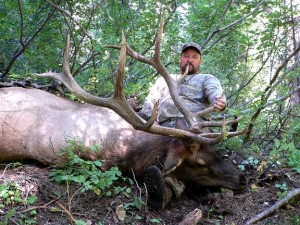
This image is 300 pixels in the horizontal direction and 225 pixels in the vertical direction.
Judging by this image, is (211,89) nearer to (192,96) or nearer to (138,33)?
(192,96)

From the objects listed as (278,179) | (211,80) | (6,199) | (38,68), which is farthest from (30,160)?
(38,68)

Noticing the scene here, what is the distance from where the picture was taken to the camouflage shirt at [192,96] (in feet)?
14.8

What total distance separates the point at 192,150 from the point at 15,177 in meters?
1.69

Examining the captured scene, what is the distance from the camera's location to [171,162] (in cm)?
357

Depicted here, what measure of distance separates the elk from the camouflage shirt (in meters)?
0.45

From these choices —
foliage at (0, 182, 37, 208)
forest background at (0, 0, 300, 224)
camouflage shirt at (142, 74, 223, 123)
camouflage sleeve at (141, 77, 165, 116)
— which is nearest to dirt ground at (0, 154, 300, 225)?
foliage at (0, 182, 37, 208)

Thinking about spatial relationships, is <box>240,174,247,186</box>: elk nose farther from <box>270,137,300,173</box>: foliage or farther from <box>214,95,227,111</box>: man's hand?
<box>214,95,227,111</box>: man's hand

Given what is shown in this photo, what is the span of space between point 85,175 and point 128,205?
0.48 meters

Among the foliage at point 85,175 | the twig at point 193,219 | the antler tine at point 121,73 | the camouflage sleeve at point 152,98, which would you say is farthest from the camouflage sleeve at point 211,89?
the twig at point 193,219

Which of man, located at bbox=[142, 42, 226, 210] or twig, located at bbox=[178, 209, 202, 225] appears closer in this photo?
twig, located at bbox=[178, 209, 202, 225]

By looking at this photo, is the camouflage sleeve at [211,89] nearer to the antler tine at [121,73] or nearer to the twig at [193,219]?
the antler tine at [121,73]

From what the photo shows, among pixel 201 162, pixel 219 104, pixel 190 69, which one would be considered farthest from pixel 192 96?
pixel 201 162

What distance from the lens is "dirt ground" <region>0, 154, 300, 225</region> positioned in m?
2.88

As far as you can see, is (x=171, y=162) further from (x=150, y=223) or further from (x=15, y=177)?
(x=15, y=177)
